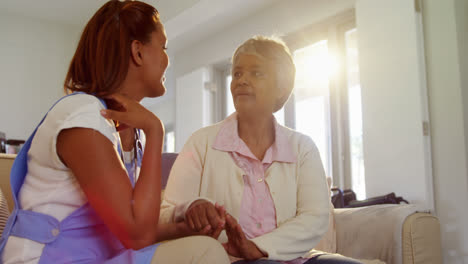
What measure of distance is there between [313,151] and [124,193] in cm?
83

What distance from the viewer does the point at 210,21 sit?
5316 millimetres

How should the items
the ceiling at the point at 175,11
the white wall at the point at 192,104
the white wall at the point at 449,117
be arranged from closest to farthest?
the white wall at the point at 449,117 → the ceiling at the point at 175,11 → the white wall at the point at 192,104

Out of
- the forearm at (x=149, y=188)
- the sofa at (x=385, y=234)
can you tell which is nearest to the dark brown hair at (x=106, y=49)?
the forearm at (x=149, y=188)

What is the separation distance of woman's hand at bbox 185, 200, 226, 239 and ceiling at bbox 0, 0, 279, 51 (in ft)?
12.7

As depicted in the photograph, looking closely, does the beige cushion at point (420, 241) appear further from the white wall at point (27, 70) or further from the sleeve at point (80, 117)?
the white wall at point (27, 70)

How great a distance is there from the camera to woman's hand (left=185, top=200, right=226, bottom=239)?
1077 millimetres

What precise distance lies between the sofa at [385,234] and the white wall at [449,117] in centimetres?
130

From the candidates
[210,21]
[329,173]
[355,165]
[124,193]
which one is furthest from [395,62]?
[124,193]

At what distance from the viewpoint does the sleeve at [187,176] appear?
1334mm

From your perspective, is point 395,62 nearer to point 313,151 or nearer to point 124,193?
point 313,151

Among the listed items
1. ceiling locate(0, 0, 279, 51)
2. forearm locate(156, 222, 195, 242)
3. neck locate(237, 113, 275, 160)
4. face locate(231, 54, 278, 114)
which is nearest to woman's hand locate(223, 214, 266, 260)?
forearm locate(156, 222, 195, 242)

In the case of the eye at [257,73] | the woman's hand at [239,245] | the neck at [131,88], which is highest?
the eye at [257,73]

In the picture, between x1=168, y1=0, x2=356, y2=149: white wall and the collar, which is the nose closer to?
the collar

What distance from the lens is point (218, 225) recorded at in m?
1.07
